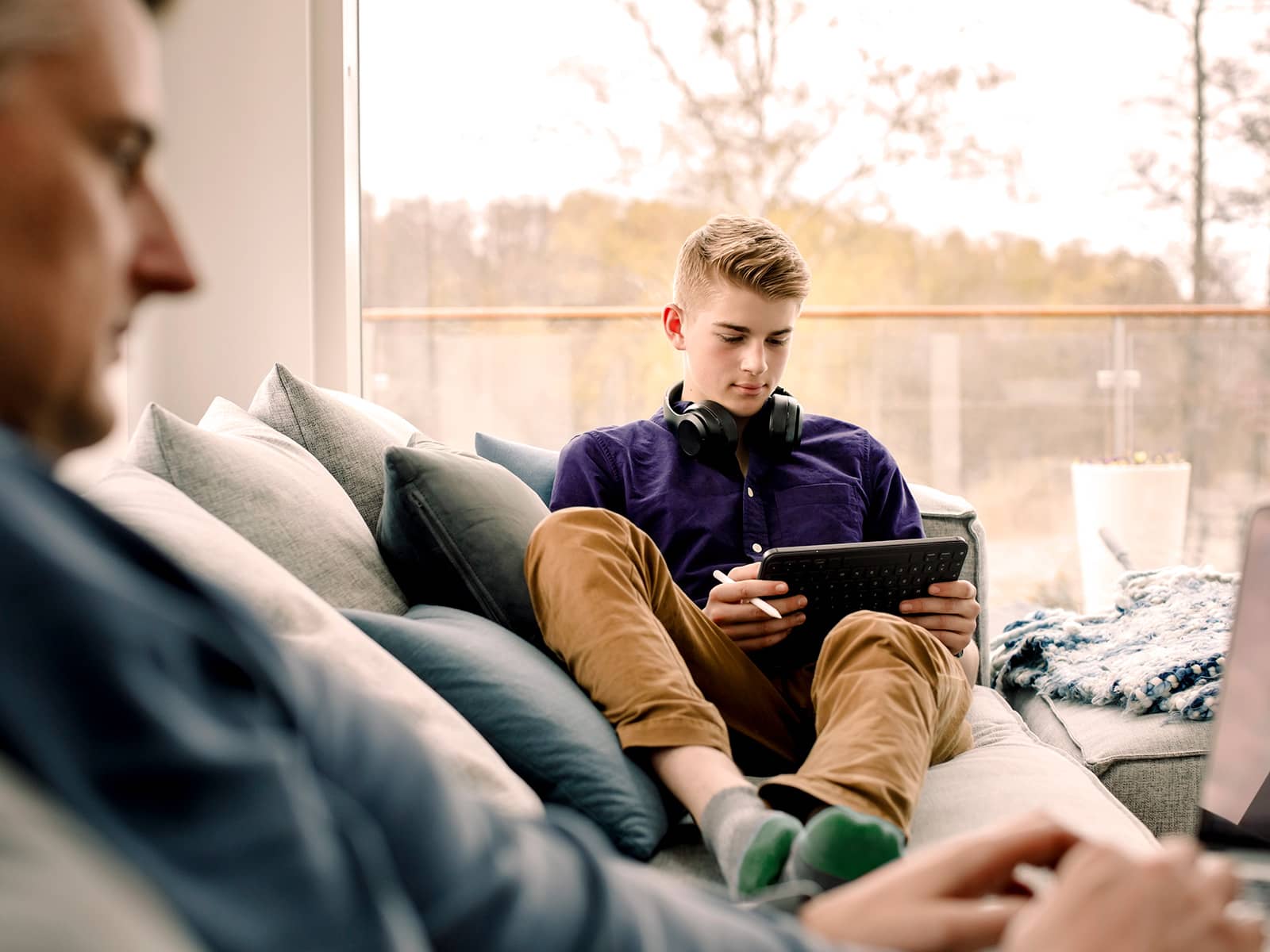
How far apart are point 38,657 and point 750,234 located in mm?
1745

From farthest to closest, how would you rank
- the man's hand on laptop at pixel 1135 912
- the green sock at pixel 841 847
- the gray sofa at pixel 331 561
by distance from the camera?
the gray sofa at pixel 331 561, the green sock at pixel 841 847, the man's hand on laptop at pixel 1135 912

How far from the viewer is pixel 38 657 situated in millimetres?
336

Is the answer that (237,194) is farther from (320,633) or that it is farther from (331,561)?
(320,633)

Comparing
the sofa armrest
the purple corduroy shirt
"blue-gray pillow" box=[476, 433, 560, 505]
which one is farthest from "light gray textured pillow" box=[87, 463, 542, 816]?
the sofa armrest

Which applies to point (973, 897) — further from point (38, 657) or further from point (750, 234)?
point (750, 234)

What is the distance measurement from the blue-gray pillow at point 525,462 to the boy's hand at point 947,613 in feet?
2.61

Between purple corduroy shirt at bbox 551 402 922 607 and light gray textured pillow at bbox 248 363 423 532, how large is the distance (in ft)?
1.02

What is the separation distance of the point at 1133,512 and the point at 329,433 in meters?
3.14

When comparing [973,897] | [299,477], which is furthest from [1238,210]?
[973,897]

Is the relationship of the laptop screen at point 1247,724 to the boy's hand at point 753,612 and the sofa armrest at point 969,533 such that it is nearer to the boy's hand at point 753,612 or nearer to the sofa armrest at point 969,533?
the boy's hand at point 753,612

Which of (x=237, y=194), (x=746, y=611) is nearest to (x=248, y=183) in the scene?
(x=237, y=194)

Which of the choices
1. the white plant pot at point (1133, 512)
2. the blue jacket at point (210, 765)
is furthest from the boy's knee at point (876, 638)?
the white plant pot at point (1133, 512)

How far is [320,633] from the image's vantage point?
1.04m

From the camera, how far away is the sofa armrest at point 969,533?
6.71 ft
